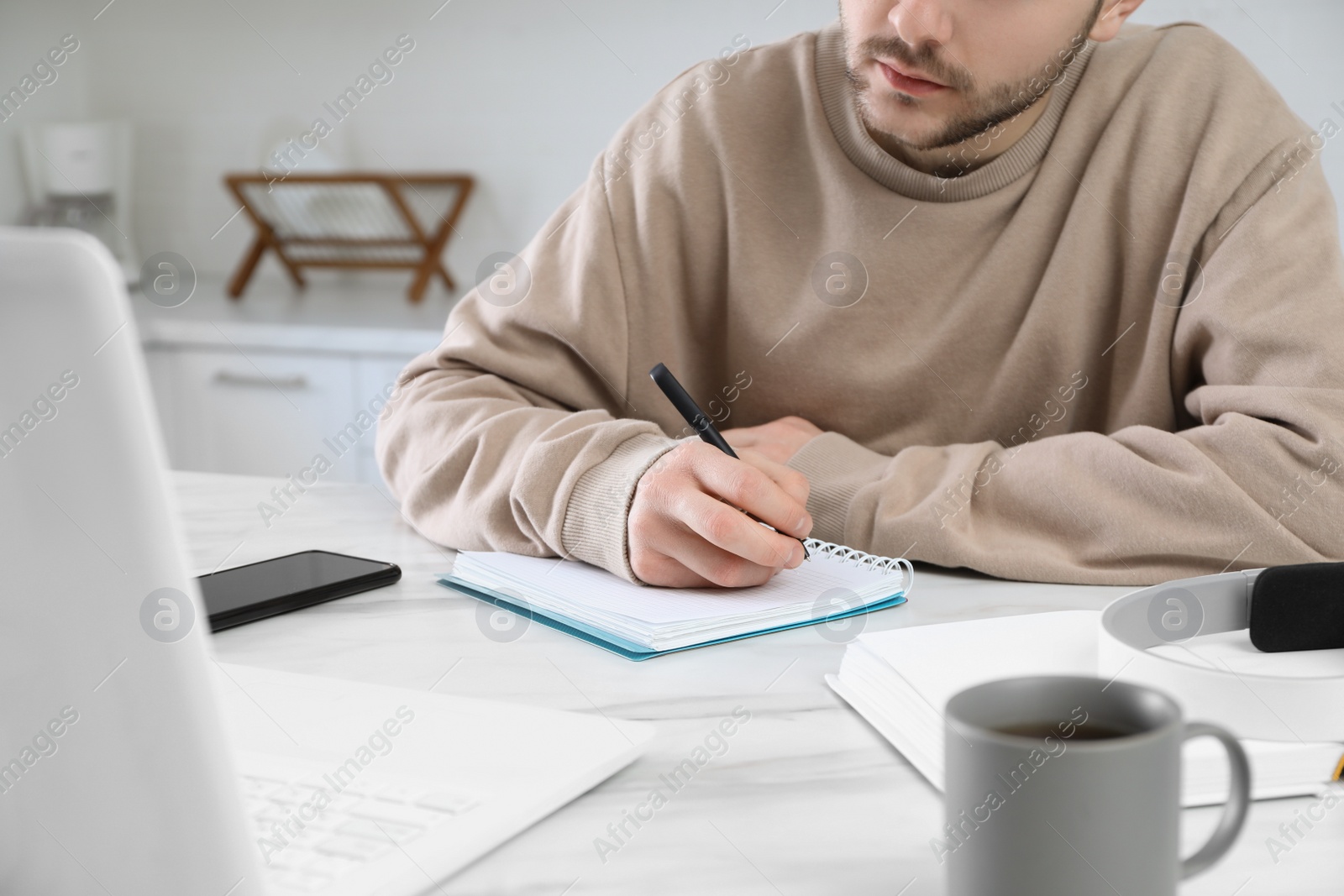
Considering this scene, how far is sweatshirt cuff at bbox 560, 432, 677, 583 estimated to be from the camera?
89 centimetres

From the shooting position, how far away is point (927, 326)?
128 centimetres

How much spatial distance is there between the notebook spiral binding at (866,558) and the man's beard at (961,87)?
44 centimetres

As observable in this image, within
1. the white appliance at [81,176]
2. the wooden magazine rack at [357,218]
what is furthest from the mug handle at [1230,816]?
the white appliance at [81,176]

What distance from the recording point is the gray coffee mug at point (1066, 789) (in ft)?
1.19

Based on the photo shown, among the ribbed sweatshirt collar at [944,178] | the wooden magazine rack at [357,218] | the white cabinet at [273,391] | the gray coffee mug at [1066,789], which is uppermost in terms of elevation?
the ribbed sweatshirt collar at [944,178]

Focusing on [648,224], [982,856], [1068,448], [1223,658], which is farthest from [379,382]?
[982,856]

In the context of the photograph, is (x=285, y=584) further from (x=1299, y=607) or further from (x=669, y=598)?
(x=1299, y=607)

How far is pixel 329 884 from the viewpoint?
469 millimetres

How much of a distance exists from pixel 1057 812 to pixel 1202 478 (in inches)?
25.5

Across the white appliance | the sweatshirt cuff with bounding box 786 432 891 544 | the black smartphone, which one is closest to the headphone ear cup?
the sweatshirt cuff with bounding box 786 432 891 544

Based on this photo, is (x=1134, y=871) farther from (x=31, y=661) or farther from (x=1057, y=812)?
(x=31, y=661)

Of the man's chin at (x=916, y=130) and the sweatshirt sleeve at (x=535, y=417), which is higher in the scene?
the man's chin at (x=916, y=130)

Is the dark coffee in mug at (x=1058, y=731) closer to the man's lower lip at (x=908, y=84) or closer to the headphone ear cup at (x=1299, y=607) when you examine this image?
the headphone ear cup at (x=1299, y=607)

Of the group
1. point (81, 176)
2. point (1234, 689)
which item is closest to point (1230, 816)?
point (1234, 689)
